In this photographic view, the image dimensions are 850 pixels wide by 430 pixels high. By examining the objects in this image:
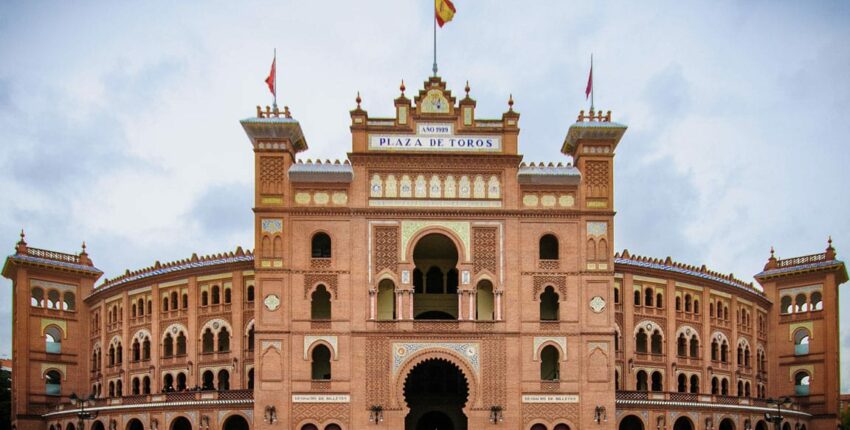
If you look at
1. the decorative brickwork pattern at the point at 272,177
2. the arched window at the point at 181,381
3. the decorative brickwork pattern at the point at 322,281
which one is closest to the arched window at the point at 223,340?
the arched window at the point at 181,381

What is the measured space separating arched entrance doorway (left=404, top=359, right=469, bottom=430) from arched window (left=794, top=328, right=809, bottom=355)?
30.2m

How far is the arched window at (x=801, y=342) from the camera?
78756 millimetres

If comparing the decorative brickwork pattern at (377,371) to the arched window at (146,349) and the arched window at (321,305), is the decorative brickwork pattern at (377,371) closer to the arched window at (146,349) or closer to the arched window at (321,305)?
the arched window at (321,305)

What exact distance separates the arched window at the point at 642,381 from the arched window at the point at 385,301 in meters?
19.0

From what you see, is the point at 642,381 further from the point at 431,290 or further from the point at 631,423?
the point at 431,290

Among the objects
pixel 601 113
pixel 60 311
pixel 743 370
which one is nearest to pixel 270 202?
pixel 601 113

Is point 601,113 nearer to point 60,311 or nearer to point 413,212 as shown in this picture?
point 413,212

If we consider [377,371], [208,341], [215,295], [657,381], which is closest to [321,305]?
[377,371]

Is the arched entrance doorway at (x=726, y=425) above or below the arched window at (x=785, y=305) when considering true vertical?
below

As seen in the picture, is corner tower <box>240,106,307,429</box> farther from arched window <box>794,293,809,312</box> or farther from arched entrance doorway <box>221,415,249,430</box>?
arched window <box>794,293,809,312</box>

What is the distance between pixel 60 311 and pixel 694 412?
45.5 meters

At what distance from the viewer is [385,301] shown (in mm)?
61094

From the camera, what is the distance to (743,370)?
249 feet

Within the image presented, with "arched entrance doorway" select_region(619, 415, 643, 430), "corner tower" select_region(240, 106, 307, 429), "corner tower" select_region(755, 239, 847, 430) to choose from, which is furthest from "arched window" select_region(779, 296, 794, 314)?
"corner tower" select_region(240, 106, 307, 429)
